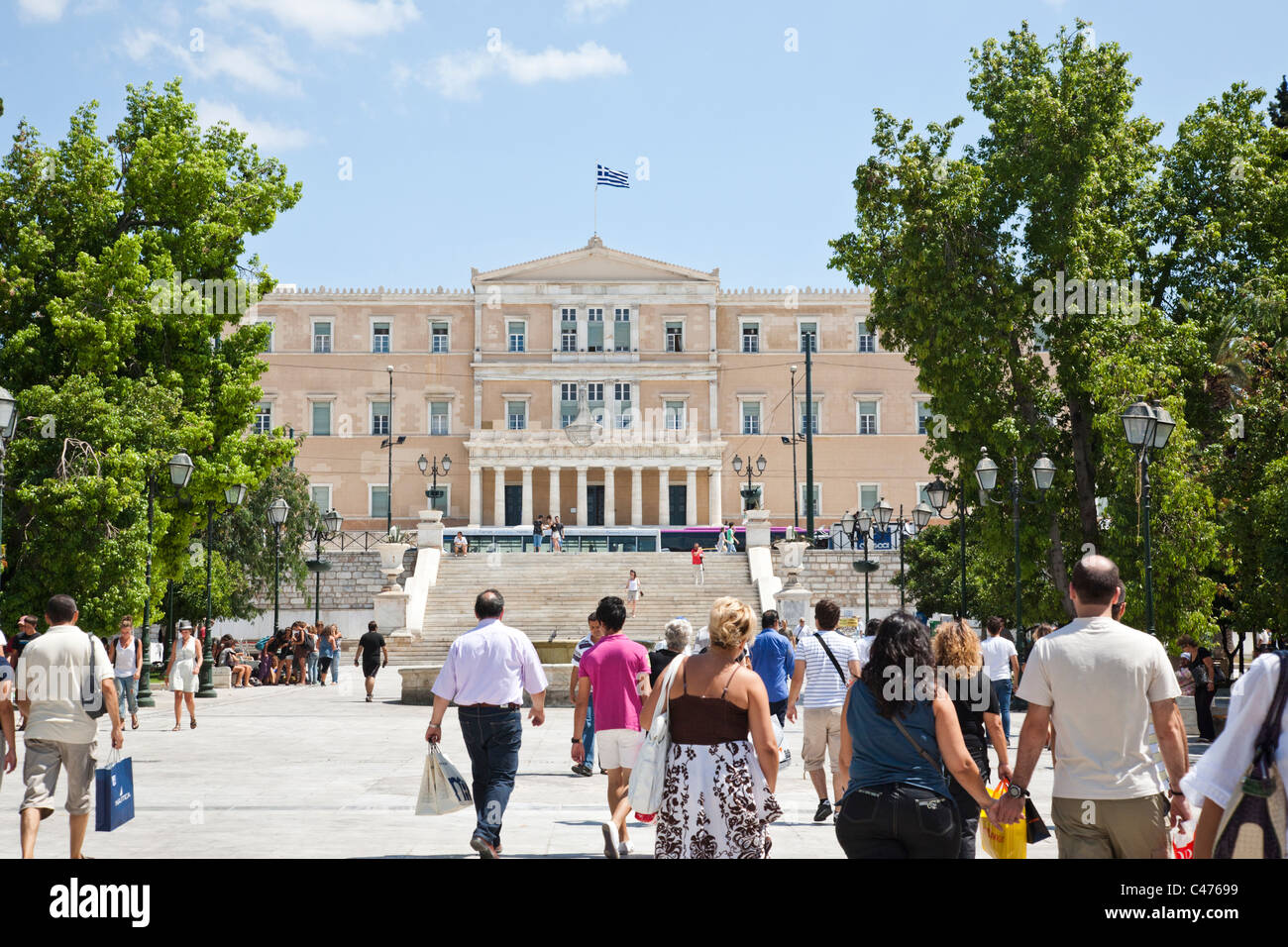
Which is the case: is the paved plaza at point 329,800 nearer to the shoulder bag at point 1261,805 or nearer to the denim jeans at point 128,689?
the denim jeans at point 128,689

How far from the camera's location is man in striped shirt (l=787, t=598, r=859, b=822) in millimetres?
9834

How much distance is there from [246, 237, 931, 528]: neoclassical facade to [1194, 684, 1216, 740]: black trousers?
4602cm

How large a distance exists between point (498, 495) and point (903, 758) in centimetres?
5665

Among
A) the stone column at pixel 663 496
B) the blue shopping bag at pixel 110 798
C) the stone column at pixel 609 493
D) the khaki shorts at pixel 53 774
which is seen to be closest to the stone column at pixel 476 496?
the stone column at pixel 609 493

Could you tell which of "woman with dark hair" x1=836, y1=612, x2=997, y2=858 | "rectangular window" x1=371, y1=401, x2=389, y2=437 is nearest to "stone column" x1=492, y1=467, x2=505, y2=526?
"rectangular window" x1=371, y1=401, x2=389, y2=437

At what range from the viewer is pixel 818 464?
6291cm

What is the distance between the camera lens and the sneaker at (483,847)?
25.2 ft

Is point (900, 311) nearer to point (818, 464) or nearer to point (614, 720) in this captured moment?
point (614, 720)

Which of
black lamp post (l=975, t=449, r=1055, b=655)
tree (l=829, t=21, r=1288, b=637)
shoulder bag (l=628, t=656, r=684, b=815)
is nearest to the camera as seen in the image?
shoulder bag (l=628, t=656, r=684, b=815)

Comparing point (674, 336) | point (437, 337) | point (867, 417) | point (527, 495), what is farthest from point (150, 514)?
point (867, 417)

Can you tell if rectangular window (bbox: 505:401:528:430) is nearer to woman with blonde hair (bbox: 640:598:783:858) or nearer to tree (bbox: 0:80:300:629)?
tree (bbox: 0:80:300:629)

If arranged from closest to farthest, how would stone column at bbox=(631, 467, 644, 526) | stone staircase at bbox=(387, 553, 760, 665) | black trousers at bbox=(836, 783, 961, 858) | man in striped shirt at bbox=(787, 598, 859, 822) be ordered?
1. black trousers at bbox=(836, 783, 961, 858)
2. man in striped shirt at bbox=(787, 598, 859, 822)
3. stone staircase at bbox=(387, 553, 760, 665)
4. stone column at bbox=(631, 467, 644, 526)

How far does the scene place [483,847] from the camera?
303 inches

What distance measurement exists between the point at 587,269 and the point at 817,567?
24810mm
